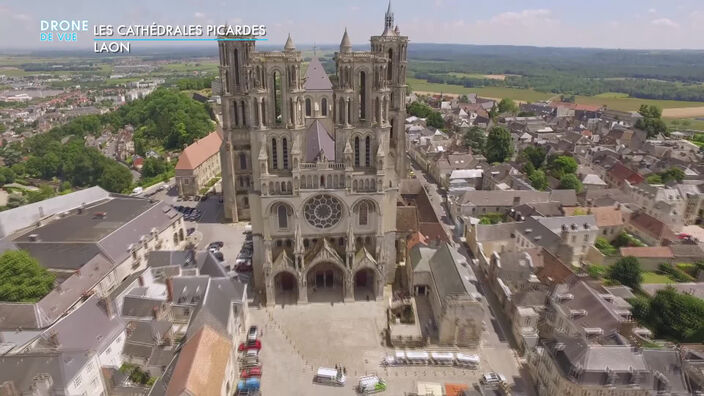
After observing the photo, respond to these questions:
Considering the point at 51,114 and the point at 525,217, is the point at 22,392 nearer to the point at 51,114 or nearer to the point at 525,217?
the point at 525,217

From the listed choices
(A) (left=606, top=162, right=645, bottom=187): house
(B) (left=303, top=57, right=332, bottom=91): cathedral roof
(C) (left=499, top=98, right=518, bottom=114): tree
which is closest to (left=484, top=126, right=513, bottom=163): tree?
(A) (left=606, top=162, right=645, bottom=187): house

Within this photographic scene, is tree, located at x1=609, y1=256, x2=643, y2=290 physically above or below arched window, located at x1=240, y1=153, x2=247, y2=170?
below

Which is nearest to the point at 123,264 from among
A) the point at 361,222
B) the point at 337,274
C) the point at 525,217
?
the point at 337,274

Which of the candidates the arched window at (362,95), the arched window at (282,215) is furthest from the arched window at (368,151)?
the arched window at (282,215)

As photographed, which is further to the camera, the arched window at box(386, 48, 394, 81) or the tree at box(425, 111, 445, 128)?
the tree at box(425, 111, 445, 128)

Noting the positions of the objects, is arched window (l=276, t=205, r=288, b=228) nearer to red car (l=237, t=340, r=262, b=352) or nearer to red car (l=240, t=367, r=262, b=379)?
red car (l=237, t=340, r=262, b=352)

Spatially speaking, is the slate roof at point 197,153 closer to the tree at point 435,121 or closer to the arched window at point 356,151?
the arched window at point 356,151
